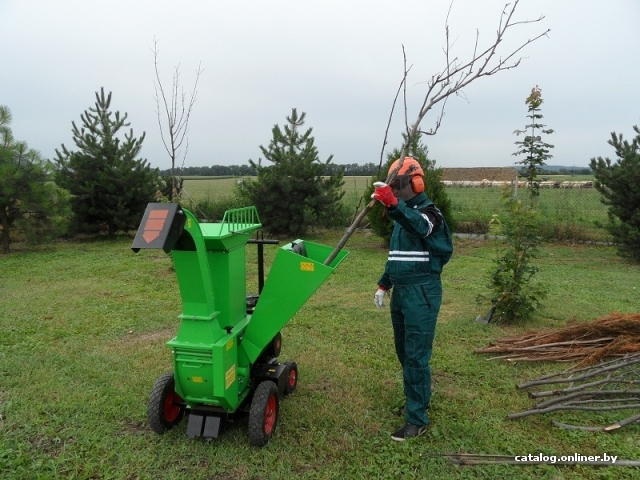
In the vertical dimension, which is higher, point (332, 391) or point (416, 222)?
point (416, 222)

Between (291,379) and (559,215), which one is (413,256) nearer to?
(291,379)

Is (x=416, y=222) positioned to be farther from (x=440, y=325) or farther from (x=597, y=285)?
(x=597, y=285)

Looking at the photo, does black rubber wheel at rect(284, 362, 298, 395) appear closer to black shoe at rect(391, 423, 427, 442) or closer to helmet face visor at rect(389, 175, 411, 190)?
black shoe at rect(391, 423, 427, 442)

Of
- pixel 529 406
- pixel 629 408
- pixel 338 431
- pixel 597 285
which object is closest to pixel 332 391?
pixel 338 431

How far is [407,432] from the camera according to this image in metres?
3.20

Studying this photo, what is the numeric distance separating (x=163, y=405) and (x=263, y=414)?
2.30 ft

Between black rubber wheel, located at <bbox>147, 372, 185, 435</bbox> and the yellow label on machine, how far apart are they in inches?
18.5

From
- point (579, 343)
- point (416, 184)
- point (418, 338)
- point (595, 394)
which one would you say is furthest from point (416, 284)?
point (579, 343)

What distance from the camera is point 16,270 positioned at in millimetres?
9172

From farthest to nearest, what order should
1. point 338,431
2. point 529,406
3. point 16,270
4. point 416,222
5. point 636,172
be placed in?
point 636,172 < point 16,270 < point 529,406 < point 338,431 < point 416,222

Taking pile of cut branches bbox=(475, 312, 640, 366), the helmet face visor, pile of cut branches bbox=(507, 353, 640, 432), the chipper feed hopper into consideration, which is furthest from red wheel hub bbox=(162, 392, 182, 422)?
pile of cut branches bbox=(475, 312, 640, 366)

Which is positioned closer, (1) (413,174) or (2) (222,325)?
(2) (222,325)

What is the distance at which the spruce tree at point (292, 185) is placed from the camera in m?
12.9

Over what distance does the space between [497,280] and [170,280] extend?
17.6 feet
